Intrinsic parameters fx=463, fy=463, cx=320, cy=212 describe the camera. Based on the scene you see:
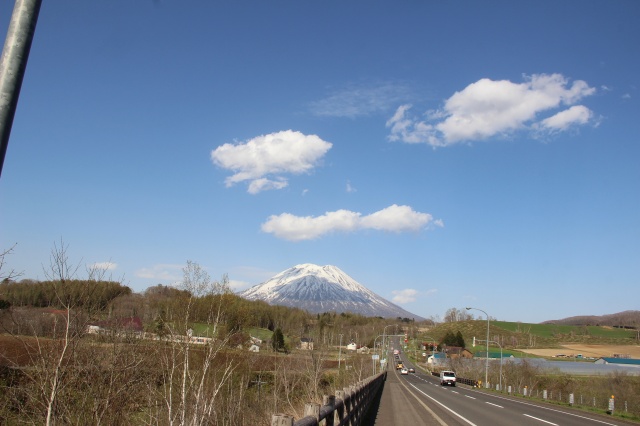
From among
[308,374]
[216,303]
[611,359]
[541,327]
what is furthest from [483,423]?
[541,327]

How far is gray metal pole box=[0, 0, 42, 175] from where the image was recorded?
2.07 m

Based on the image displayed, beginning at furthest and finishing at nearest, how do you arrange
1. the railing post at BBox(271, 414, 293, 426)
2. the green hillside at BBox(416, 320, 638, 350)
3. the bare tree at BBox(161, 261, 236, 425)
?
the green hillside at BBox(416, 320, 638, 350) < the bare tree at BBox(161, 261, 236, 425) < the railing post at BBox(271, 414, 293, 426)

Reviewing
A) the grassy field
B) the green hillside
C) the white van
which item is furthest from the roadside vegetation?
the grassy field

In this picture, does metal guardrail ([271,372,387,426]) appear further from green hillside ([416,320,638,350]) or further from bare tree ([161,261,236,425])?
green hillside ([416,320,638,350])

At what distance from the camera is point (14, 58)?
2.19 metres

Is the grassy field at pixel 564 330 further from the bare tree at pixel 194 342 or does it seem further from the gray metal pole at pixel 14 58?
the gray metal pole at pixel 14 58

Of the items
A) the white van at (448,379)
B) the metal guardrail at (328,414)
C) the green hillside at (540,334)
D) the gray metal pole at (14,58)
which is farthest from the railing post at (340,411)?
the green hillside at (540,334)

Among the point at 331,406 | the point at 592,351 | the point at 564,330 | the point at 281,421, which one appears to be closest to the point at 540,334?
the point at 564,330

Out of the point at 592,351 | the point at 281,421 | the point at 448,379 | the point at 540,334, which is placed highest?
the point at 281,421

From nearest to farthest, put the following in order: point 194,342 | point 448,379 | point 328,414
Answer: point 328,414, point 194,342, point 448,379

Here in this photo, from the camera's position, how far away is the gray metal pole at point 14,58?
6.79 ft

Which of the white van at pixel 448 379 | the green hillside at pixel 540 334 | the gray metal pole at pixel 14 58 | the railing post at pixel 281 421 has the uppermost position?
the gray metal pole at pixel 14 58

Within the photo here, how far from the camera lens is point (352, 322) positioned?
171 meters

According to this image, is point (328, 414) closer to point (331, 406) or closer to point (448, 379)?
point (331, 406)
